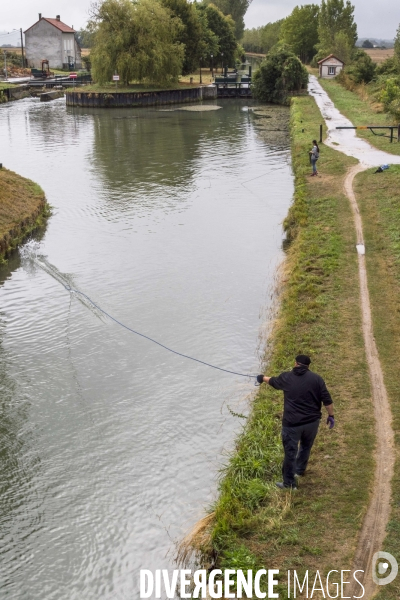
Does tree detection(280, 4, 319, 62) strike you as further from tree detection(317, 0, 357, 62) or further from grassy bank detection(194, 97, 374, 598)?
grassy bank detection(194, 97, 374, 598)

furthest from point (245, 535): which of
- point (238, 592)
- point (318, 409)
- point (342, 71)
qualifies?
point (342, 71)

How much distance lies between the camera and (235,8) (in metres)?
141

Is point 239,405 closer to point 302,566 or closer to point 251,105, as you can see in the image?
point 302,566

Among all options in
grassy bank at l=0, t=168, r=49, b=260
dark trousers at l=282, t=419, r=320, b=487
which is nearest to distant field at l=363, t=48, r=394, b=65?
grassy bank at l=0, t=168, r=49, b=260

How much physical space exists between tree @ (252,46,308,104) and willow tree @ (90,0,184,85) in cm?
976

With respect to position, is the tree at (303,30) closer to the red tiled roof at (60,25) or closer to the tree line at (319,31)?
the tree line at (319,31)

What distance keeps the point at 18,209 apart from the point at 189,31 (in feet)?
211

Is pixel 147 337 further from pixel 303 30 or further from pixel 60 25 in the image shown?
pixel 303 30

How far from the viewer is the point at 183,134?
153ft

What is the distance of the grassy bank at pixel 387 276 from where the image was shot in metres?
8.46

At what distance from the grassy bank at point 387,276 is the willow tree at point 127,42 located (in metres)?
44.1

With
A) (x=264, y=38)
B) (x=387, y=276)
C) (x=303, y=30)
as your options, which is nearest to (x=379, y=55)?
(x=303, y=30)

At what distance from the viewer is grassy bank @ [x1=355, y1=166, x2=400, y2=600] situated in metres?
8.46

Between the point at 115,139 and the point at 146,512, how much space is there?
38.4 meters
